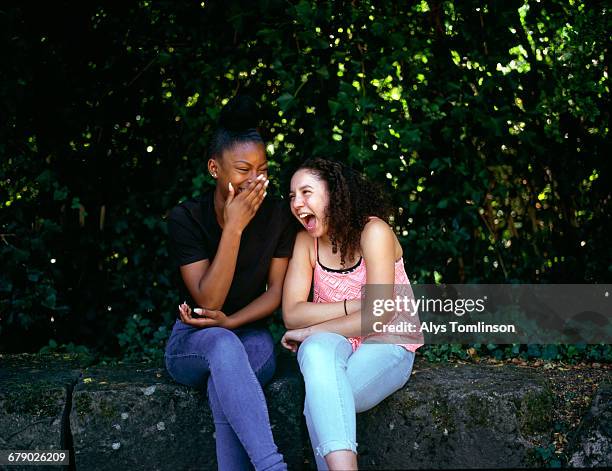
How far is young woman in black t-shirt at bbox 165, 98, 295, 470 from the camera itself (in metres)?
2.98

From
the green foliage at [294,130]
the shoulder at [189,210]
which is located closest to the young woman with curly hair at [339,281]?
the shoulder at [189,210]

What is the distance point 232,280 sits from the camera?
132 inches

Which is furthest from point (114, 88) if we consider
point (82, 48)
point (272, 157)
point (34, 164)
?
point (272, 157)

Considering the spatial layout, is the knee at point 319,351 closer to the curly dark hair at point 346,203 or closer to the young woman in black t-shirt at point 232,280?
the young woman in black t-shirt at point 232,280

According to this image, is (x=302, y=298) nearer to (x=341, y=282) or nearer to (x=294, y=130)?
(x=341, y=282)

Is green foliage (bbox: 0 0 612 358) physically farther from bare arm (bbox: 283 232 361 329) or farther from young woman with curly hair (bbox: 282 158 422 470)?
bare arm (bbox: 283 232 361 329)

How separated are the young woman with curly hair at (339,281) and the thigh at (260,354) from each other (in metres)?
0.11

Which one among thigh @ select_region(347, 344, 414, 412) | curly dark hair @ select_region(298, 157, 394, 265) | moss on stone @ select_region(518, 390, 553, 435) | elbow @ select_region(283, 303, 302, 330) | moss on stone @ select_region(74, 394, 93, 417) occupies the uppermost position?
curly dark hair @ select_region(298, 157, 394, 265)

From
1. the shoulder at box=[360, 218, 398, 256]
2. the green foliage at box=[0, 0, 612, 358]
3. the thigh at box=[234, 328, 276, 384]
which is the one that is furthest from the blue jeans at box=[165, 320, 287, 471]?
the green foliage at box=[0, 0, 612, 358]

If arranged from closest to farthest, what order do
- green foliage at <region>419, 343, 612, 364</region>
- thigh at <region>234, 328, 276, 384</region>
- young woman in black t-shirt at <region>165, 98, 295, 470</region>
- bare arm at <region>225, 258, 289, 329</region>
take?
young woman in black t-shirt at <region>165, 98, 295, 470</region> < thigh at <region>234, 328, 276, 384</region> < bare arm at <region>225, 258, 289, 329</region> < green foliage at <region>419, 343, 612, 364</region>

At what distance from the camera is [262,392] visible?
299 cm

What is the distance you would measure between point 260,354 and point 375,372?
1.59 feet

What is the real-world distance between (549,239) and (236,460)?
218 cm

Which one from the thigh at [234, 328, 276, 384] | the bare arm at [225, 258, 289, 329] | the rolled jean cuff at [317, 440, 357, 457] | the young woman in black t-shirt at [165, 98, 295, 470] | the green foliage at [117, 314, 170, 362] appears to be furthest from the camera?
the green foliage at [117, 314, 170, 362]
